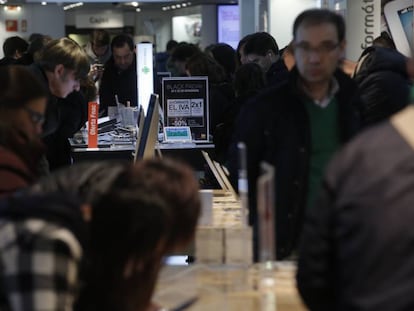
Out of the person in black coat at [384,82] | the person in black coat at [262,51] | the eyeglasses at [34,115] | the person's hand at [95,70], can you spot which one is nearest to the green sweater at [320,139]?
the eyeglasses at [34,115]

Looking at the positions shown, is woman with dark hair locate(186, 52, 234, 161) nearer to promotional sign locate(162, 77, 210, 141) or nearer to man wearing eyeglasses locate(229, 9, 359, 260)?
promotional sign locate(162, 77, 210, 141)

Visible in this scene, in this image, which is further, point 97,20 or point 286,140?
point 97,20

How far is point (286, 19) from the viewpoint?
41.6ft

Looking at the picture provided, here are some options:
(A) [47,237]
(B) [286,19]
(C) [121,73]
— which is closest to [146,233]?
(A) [47,237]

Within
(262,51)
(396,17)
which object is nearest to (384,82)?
(262,51)

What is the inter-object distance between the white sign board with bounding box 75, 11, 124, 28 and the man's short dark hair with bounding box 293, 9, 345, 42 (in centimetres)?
2199

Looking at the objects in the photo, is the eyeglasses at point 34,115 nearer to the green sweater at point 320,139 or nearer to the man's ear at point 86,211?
the man's ear at point 86,211

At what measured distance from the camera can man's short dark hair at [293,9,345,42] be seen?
9.32 feet

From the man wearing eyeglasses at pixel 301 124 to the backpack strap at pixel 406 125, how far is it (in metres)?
1.21

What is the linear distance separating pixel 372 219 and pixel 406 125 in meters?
0.18

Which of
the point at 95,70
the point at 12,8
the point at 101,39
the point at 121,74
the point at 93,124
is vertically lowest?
the point at 93,124

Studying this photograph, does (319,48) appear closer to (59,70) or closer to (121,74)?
(59,70)

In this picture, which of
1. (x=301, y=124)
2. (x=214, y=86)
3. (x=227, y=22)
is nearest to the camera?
(x=301, y=124)

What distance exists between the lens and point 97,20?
24.4 meters
